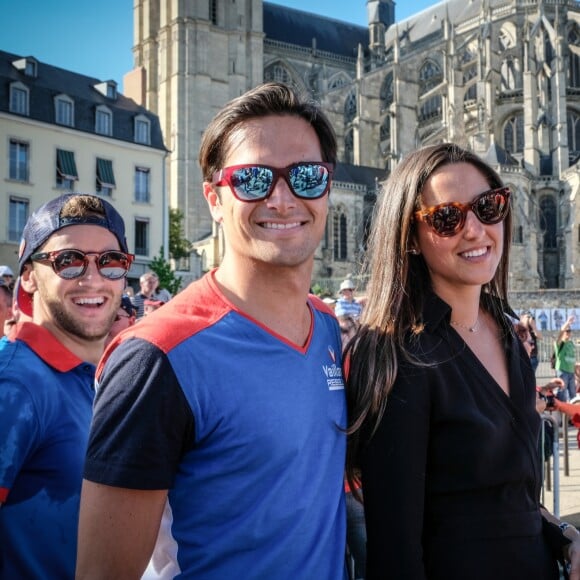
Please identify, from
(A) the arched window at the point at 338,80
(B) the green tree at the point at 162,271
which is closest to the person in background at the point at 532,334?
(B) the green tree at the point at 162,271

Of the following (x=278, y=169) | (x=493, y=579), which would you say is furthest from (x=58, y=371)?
(x=493, y=579)

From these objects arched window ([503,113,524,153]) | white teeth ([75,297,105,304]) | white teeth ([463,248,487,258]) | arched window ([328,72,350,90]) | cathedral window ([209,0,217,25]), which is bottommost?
white teeth ([75,297,105,304])

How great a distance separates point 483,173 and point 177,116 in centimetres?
4059

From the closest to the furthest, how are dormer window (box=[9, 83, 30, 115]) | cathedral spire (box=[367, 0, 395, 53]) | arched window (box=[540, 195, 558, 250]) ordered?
dormer window (box=[9, 83, 30, 115])
arched window (box=[540, 195, 558, 250])
cathedral spire (box=[367, 0, 395, 53])

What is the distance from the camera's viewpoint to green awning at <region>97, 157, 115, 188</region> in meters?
23.5

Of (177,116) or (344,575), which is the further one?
(177,116)

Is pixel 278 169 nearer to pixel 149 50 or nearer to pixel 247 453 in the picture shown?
pixel 247 453

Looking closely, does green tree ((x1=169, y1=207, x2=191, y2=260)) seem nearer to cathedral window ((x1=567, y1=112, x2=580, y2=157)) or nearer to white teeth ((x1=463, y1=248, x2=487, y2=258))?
cathedral window ((x1=567, y1=112, x2=580, y2=157))

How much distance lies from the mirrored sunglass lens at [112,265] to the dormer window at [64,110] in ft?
73.5

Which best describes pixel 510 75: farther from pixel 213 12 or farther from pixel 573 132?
pixel 213 12

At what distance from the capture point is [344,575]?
1.59 metres

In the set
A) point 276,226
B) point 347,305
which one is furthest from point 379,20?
point 276,226

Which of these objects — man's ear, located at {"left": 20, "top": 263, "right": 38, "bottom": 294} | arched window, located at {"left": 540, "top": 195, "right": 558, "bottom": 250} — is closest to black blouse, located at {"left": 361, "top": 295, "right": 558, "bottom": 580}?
man's ear, located at {"left": 20, "top": 263, "right": 38, "bottom": 294}

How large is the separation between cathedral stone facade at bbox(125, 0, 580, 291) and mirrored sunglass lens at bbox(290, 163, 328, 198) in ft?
101
